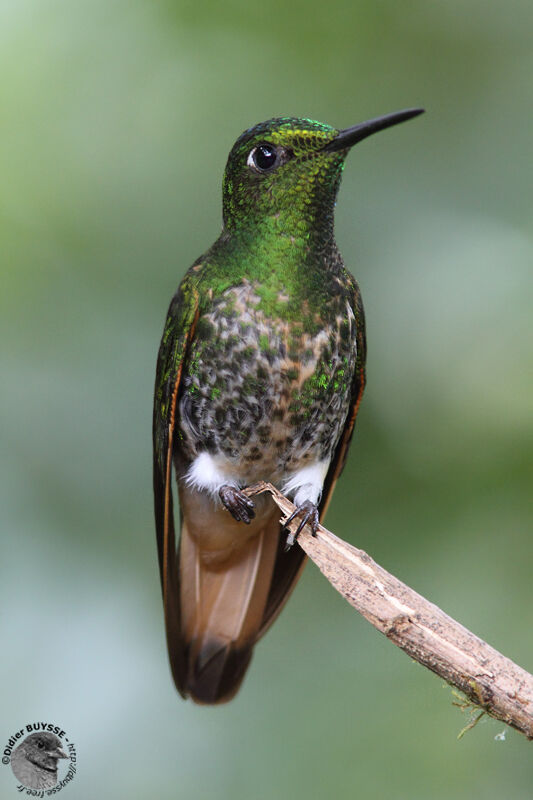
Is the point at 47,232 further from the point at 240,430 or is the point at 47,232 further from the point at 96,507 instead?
the point at 240,430

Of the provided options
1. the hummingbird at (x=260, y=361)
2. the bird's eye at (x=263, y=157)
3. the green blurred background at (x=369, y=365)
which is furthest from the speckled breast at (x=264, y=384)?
the green blurred background at (x=369, y=365)

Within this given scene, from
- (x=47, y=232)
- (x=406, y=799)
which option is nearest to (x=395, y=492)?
(x=406, y=799)

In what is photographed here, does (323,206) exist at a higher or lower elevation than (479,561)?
higher

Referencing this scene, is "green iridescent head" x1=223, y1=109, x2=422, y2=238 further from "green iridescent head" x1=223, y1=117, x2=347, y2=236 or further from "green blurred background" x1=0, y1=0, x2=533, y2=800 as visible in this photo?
"green blurred background" x1=0, y1=0, x2=533, y2=800

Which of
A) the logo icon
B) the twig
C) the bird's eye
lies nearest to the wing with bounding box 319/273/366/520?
the bird's eye

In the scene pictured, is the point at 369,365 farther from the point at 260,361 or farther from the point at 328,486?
the point at 260,361
